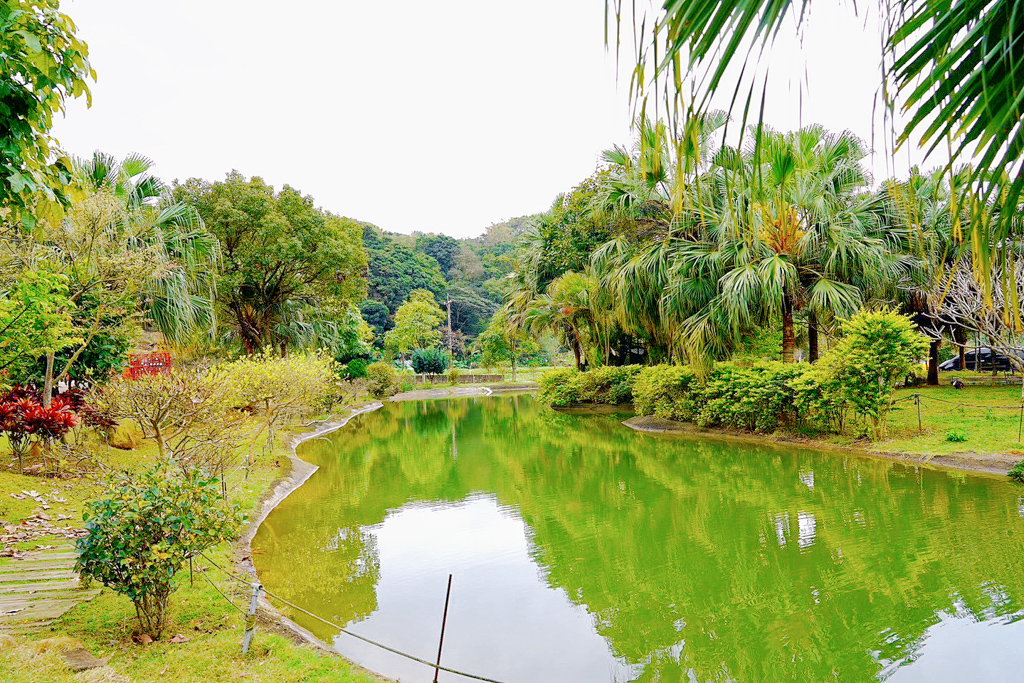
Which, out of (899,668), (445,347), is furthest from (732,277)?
(445,347)

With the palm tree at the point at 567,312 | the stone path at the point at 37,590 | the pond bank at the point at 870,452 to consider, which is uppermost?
the palm tree at the point at 567,312

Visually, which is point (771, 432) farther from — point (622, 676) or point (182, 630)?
point (182, 630)

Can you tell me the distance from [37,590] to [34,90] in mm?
4364

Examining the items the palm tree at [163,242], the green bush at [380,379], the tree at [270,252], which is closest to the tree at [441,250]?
the green bush at [380,379]

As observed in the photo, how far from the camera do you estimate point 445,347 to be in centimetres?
5450

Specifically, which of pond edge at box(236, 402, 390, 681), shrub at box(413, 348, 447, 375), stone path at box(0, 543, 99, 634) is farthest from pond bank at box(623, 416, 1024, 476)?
shrub at box(413, 348, 447, 375)

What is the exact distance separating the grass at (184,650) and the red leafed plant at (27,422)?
195 inches

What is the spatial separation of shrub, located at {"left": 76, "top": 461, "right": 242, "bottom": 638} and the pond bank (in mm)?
11197

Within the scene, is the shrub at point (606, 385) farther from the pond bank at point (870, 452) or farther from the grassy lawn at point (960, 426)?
the grassy lawn at point (960, 426)

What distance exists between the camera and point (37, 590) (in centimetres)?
565

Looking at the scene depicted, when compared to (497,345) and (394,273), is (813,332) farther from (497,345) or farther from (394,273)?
(394,273)

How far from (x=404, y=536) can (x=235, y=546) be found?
2.13 m

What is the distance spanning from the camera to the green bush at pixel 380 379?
32844 millimetres

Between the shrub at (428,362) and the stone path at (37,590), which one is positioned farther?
the shrub at (428,362)
